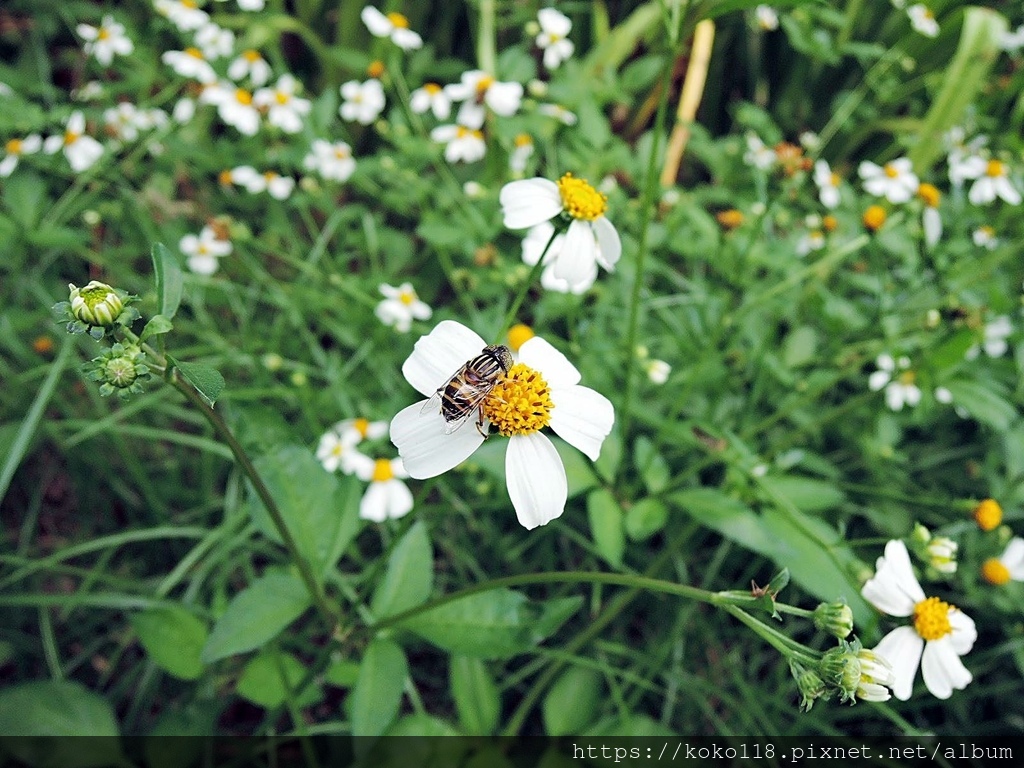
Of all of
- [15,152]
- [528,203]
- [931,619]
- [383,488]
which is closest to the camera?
[528,203]

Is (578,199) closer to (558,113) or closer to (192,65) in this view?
(558,113)

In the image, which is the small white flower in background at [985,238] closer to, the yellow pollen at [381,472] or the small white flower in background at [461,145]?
the small white flower in background at [461,145]

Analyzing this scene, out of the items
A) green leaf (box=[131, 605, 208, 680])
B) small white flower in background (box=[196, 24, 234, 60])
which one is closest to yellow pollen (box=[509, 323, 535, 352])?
green leaf (box=[131, 605, 208, 680])

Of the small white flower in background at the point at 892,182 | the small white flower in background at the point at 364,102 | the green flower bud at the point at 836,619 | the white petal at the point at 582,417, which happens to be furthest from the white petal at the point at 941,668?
the small white flower in background at the point at 364,102

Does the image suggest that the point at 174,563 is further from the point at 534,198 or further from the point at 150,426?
the point at 534,198

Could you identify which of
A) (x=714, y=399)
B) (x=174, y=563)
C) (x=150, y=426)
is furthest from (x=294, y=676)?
(x=714, y=399)

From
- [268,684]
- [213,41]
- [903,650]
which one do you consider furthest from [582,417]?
[213,41]
